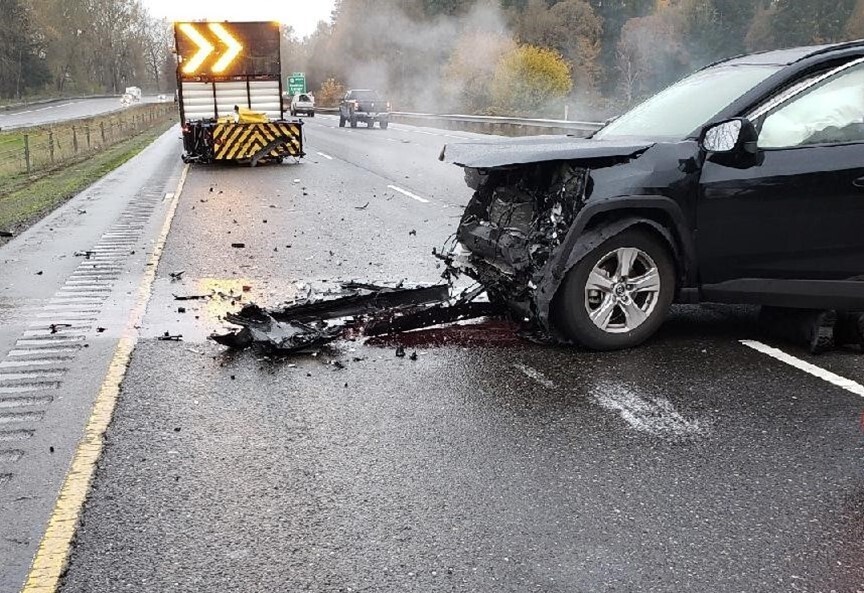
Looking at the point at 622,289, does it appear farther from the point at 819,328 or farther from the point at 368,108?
the point at 368,108

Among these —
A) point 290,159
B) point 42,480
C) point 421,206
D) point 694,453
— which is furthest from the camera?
point 290,159

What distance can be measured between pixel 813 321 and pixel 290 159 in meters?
19.8

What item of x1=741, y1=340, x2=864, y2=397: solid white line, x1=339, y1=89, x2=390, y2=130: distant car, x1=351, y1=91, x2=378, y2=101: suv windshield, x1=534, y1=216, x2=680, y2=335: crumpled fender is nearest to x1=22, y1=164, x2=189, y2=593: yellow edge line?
x1=534, y1=216, x2=680, y2=335: crumpled fender

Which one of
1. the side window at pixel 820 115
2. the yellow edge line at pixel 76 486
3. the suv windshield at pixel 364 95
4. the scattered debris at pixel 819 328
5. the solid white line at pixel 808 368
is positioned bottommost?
the yellow edge line at pixel 76 486

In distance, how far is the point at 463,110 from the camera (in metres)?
58.8

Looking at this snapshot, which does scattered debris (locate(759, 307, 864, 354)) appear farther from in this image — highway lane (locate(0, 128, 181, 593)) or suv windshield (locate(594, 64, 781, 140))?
highway lane (locate(0, 128, 181, 593))

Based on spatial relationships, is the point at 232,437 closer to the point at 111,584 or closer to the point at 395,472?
the point at 395,472

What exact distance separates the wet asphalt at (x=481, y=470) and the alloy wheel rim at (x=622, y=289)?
24cm

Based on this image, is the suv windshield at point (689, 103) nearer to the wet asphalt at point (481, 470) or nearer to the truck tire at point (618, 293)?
the truck tire at point (618, 293)

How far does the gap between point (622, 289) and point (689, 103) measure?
5.10 ft

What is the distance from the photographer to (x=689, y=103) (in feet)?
19.6

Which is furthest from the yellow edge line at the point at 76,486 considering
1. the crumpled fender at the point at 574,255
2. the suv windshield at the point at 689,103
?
the suv windshield at the point at 689,103

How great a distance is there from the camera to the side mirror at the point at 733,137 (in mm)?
5066

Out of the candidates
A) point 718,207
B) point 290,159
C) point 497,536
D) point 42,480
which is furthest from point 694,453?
point 290,159
